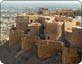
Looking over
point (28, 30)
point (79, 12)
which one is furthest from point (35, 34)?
point (79, 12)

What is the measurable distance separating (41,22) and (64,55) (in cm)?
480

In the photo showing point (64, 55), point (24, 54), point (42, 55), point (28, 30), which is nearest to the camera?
point (64, 55)

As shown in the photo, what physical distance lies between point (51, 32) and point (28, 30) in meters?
2.42

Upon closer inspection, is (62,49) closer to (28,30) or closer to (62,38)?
(62,38)

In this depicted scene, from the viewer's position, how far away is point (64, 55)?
40.1 ft

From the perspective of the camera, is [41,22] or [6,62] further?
[41,22]

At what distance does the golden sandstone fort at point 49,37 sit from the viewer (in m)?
12.3

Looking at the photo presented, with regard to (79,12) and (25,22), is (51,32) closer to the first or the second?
(25,22)

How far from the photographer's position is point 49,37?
14539 mm

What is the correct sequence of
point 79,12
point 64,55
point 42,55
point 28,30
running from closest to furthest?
point 64,55
point 42,55
point 28,30
point 79,12

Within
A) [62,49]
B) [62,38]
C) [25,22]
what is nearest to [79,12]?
[25,22]

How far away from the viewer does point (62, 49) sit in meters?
12.7

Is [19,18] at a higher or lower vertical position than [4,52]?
higher

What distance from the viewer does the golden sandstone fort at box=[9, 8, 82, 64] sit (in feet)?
40.2
